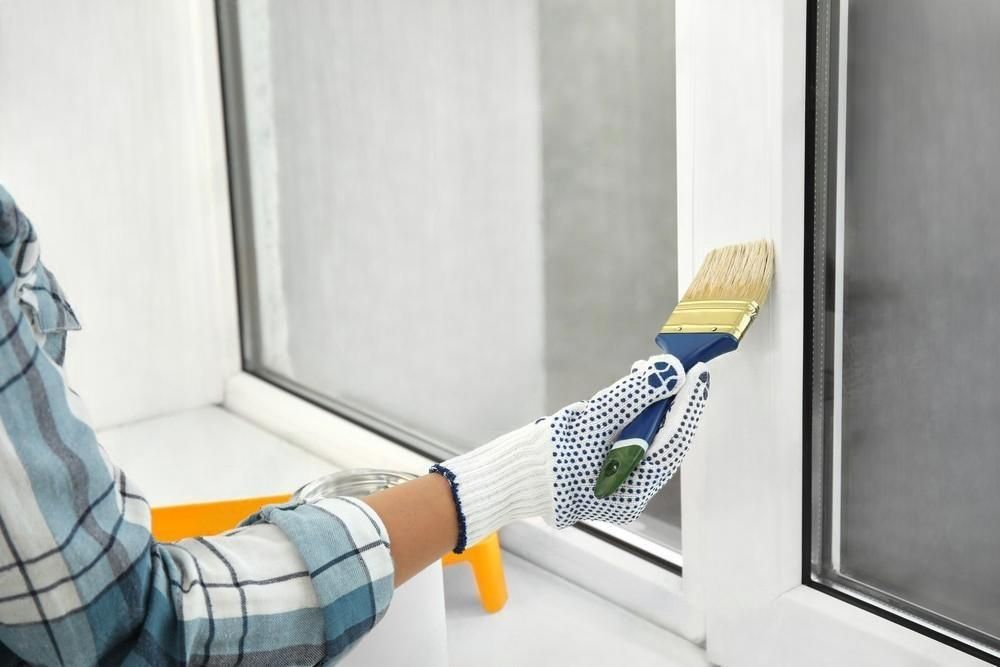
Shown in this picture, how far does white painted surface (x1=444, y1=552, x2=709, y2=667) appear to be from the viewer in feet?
2.19

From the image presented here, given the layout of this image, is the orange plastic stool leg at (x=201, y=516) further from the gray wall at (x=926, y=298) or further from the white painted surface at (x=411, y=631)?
the gray wall at (x=926, y=298)

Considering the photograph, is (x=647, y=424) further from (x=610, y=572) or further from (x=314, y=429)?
(x=314, y=429)

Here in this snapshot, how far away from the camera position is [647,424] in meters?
0.53

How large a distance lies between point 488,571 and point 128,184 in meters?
0.61

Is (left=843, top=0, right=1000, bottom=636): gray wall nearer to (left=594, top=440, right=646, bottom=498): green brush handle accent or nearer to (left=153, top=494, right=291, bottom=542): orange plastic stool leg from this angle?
(left=594, top=440, right=646, bottom=498): green brush handle accent

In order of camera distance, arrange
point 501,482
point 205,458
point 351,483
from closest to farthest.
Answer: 1. point 501,482
2. point 351,483
3. point 205,458

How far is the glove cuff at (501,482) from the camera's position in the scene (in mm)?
504

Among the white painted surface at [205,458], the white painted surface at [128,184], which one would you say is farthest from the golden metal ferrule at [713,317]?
the white painted surface at [128,184]

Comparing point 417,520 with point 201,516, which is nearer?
point 417,520

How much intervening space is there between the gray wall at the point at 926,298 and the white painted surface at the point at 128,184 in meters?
0.77

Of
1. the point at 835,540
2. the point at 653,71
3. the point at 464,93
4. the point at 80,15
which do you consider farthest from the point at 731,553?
the point at 80,15

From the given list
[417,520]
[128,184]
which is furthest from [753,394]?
[128,184]

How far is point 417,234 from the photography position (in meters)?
0.88

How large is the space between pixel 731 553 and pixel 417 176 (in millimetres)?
432
